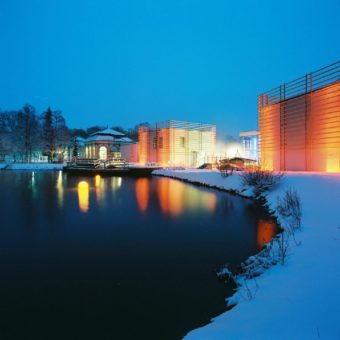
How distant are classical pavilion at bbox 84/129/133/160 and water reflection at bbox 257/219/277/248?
1427 inches

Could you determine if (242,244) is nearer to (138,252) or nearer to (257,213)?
(138,252)

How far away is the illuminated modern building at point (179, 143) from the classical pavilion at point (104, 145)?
683 cm

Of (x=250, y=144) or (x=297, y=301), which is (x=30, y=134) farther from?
(x=297, y=301)

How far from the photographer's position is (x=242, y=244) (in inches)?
Answer: 274

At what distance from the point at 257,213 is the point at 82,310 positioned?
788 cm

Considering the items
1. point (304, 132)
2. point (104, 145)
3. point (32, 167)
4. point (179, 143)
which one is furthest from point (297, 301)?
point (32, 167)

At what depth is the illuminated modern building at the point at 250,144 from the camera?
33.9m

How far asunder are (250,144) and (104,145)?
2093 cm

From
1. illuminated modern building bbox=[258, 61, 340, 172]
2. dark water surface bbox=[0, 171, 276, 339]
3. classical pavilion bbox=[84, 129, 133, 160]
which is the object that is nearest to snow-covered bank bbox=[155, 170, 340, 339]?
dark water surface bbox=[0, 171, 276, 339]

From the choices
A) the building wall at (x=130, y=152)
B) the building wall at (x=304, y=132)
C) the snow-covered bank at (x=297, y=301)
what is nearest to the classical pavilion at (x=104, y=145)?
the building wall at (x=130, y=152)

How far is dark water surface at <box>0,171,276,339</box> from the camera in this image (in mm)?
3693

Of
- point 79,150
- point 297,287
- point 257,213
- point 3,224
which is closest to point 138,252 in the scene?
point 297,287

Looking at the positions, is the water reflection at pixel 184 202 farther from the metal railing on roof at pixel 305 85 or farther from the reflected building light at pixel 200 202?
the metal railing on roof at pixel 305 85

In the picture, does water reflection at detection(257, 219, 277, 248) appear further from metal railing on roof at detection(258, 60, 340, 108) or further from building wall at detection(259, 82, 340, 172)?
metal railing on roof at detection(258, 60, 340, 108)
